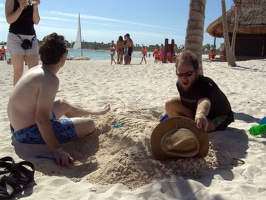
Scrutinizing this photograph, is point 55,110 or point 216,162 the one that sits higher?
point 55,110

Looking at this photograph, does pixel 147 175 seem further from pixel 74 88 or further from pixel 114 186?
pixel 74 88

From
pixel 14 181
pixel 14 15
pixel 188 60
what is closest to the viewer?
pixel 14 181

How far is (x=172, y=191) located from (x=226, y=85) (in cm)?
490

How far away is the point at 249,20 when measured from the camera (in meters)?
17.6

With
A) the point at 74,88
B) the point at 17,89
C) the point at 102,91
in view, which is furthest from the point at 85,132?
the point at 74,88

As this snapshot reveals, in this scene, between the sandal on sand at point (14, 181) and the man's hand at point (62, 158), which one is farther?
the man's hand at point (62, 158)

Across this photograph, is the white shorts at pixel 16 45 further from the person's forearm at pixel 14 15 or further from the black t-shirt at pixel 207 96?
the black t-shirt at pixel 207 96

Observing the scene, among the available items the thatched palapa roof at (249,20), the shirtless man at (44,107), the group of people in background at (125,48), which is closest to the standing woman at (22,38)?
the shirtless man at (44,107)

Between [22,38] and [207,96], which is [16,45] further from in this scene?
[207,96]

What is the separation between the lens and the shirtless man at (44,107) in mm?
2400

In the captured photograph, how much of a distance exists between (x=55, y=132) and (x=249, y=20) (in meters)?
17.6

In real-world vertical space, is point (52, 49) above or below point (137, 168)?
above

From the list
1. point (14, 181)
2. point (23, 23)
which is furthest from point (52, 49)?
point (23, 23)

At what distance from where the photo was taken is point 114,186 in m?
2.05
